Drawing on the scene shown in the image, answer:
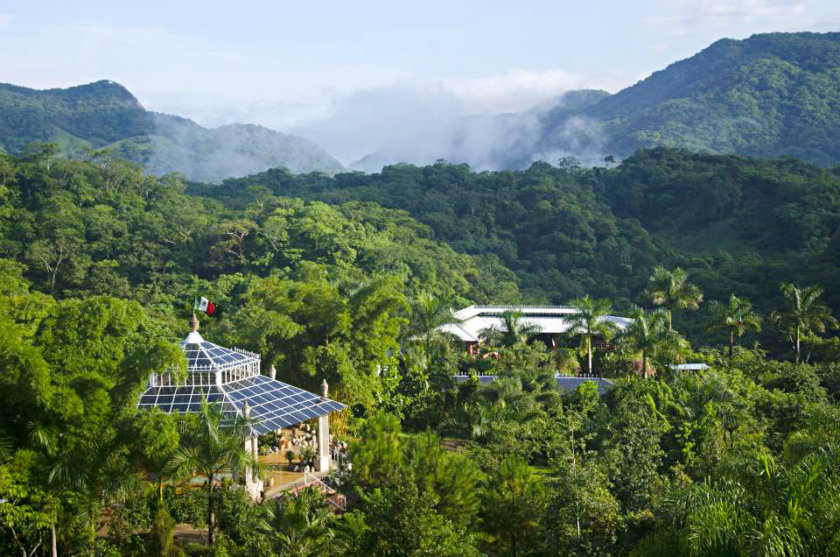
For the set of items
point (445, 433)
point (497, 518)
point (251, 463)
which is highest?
point (251, 463)

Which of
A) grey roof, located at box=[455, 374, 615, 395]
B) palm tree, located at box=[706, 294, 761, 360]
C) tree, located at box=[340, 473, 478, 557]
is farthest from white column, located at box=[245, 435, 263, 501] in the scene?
palm tree, located at box=[706, 294, 761, 360]

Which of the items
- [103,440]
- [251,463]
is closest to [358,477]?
[251,463]

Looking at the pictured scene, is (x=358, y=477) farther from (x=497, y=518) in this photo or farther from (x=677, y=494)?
(x=677, y=494)

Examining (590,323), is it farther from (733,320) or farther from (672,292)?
(733,320)

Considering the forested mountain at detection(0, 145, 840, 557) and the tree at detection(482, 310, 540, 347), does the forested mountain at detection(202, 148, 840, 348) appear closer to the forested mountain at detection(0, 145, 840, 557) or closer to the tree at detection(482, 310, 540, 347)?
the forested mountain at detection(0, 145, 840, 557)

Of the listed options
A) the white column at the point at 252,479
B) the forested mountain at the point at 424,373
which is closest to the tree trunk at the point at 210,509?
the forested mountain at the point at 424,373

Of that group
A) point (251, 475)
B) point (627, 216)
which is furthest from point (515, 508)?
point (627, 216)

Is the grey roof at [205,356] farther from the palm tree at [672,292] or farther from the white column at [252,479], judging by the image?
the palm tree at [672,292]
